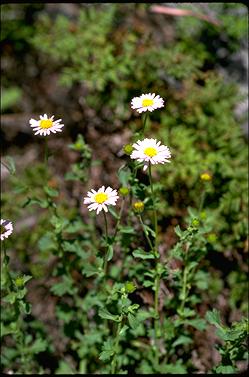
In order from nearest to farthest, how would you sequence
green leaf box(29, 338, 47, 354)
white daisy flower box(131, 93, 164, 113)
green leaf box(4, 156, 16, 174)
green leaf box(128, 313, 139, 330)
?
green leaf box(128, 313, 139, 330) < white daisy flower box(131, 93, 164, 113) < green leaf box(4, 156, 16, 174) < green leaf box(29, 338, 47, 354)

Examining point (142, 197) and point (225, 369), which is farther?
point (142, 197)

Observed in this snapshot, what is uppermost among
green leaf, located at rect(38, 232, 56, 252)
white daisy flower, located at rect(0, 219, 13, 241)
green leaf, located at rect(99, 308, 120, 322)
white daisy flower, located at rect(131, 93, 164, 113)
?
white daisy flower, located at rect(131, 93, 164, 113)

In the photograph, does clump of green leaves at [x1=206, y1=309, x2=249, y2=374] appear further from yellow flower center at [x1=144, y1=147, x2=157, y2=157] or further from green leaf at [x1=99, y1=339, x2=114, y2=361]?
yellow flower center at [x1=144, y1=147, x2=157, y2=157]

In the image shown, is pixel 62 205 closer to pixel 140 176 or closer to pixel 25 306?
pixel 140 176

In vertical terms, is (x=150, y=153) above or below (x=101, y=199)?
above

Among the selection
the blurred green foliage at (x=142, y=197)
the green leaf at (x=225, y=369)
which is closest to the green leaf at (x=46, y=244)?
the blurred green foliage at (x=142, y=197)

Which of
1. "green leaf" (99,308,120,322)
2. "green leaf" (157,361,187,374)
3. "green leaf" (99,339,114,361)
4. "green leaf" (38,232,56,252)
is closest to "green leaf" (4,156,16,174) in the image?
"green leaf" (38,232,56,252)

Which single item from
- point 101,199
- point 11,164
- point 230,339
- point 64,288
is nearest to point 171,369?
point 230,339

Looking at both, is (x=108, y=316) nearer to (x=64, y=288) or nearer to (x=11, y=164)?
(x=64, y=288)
